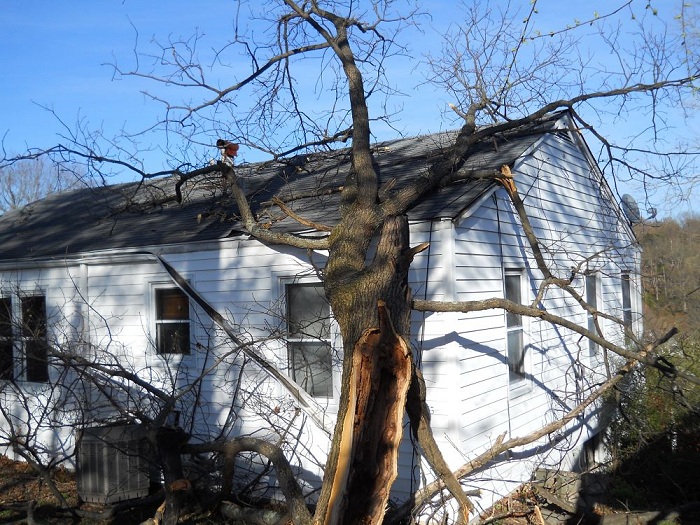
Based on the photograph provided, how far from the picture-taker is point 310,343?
323 inches

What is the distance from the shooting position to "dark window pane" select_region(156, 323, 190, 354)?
920cm

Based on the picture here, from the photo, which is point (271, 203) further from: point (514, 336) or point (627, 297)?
point (627, 297)

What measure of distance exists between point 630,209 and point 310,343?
818 centimetres

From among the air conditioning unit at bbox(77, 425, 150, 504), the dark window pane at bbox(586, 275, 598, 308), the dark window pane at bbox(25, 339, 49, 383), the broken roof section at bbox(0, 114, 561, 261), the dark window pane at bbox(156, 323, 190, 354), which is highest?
the broken roof section at bbox(0, 114, 561, 261)

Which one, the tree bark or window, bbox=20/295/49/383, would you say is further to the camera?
window, bbox=20/295/49/383

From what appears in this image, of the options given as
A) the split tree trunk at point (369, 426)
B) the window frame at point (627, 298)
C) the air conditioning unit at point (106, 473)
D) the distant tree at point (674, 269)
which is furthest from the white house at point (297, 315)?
the distant tree at point (674, 269)

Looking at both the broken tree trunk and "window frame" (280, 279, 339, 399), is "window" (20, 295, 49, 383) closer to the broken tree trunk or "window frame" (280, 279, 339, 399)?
"window frame" (280, 279, 339, 399)

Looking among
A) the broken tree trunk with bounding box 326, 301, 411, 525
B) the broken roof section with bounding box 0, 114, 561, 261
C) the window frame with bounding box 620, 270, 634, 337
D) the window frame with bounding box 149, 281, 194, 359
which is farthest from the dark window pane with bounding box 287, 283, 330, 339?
the window frame with bounding box 620, 270, 634, 337

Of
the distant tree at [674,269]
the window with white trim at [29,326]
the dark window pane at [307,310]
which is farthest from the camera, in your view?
the distant tree at [674,269]

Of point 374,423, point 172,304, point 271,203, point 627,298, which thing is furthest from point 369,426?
point 627,298

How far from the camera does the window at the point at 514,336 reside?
8.85 m

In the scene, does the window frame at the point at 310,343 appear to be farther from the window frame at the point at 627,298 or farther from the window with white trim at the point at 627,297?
the window with white trim at the point at 627,297

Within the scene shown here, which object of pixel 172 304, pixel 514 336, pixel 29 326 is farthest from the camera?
pixel 29 326

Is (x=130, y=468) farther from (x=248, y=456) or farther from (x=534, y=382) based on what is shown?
(x=534, y=382)
